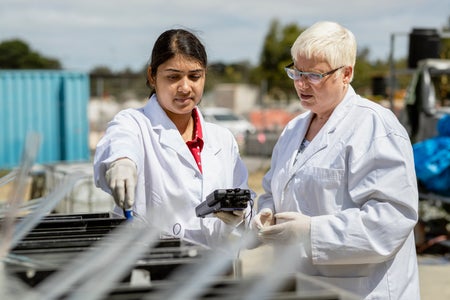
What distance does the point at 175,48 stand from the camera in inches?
104

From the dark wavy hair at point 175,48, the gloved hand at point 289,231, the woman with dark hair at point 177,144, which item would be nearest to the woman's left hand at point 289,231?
the gloved hand at point 289,231

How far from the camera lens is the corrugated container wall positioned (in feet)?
53.6

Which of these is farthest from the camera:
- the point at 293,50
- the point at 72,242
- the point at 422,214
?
the point at 422,214

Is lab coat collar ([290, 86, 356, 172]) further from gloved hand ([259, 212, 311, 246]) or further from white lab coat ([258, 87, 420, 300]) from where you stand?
gloved hand ([259, 212, 311, 246])

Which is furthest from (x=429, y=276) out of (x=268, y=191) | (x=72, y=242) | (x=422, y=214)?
(x=72, y=242)

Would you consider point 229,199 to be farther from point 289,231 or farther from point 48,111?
point 48,111

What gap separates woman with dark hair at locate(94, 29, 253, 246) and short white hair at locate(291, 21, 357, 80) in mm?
513

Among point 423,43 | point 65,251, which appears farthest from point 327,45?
point 423,43

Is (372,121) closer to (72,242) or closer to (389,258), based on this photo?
(389,258)

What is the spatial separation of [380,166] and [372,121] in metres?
0.15

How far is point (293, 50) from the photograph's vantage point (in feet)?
7.64

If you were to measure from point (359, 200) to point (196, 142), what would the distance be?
793 mm

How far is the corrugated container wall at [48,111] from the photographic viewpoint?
16344 mm

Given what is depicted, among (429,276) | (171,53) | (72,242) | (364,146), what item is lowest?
(429,276)
